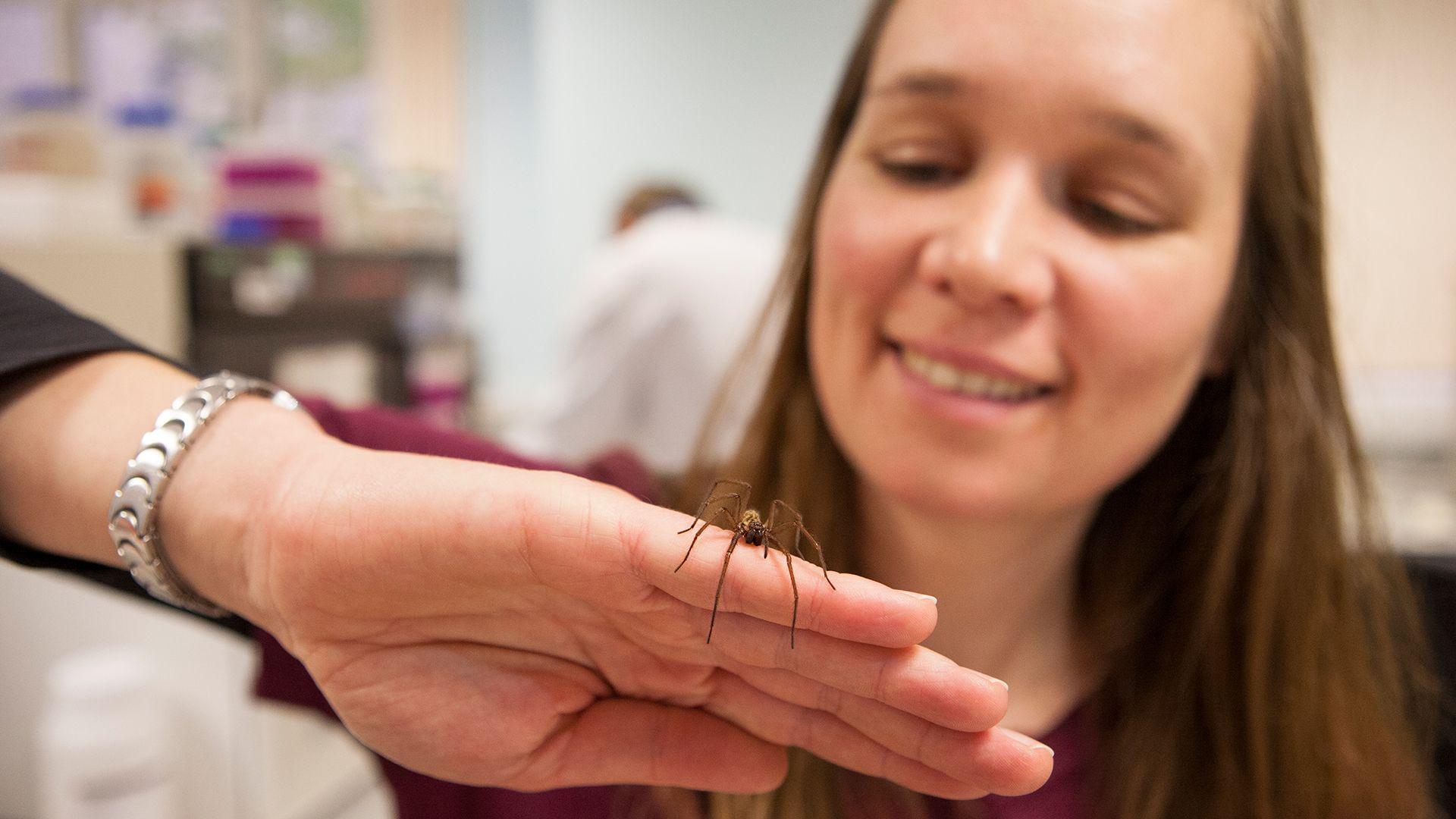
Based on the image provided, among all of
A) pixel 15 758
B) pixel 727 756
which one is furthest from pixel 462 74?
pixel 727 756

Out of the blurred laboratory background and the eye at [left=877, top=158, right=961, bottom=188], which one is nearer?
the eye at [left=877, top=158, right=961, bottom=188]

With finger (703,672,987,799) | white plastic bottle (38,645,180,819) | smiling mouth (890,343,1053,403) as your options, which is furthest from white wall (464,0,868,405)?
finger (703,672,987,799)

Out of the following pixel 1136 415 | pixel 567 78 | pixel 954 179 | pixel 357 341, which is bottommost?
pixel 357 341

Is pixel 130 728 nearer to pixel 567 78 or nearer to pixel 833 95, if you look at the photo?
pixel 833 95

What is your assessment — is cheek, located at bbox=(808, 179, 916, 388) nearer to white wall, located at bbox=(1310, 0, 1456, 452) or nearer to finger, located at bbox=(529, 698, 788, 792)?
finger, located at bbox=(529, 698, 788, 792)

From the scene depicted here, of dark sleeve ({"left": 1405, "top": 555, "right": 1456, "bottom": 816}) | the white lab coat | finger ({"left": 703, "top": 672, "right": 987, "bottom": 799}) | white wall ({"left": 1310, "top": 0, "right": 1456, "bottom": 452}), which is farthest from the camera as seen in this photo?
the white lab coat

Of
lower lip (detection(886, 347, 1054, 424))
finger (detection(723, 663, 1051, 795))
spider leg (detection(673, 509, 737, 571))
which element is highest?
lower lip (detection(886, 347, 1054, 424))

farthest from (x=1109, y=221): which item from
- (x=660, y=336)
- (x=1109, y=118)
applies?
(x=660, y=336)
